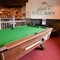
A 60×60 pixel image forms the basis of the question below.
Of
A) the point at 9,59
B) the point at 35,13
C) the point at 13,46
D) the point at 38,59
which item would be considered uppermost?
the point at 35,13

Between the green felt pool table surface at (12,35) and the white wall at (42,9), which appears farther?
the white wall at (42,9)

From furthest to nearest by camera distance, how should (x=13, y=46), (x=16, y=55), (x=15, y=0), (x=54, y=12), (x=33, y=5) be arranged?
(x=15, y=0) → (x=33, y=5) → (x=54, y=12) → (x=16, y=55) → (x=13, y=46)

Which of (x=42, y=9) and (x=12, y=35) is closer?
(x=12, y=35)

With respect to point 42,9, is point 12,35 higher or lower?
lower

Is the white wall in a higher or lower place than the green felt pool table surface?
higher

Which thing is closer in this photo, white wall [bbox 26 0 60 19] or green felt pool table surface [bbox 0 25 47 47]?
green felt pool table surface [bbox 0 25 47 47]

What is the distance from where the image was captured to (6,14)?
1012 cm

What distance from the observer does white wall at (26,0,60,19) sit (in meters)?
5.91

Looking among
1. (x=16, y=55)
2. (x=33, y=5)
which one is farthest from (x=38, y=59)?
(x=33, y=5)

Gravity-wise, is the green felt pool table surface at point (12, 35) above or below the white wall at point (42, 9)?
below

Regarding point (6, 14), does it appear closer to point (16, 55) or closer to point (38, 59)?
point (38, 59)

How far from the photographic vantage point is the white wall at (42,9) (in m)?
5.91

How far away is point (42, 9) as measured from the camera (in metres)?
6.21

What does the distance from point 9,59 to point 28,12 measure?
4990 millimetres
